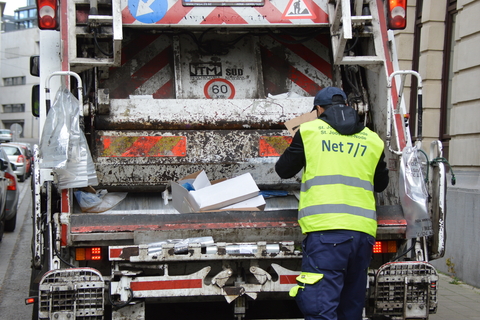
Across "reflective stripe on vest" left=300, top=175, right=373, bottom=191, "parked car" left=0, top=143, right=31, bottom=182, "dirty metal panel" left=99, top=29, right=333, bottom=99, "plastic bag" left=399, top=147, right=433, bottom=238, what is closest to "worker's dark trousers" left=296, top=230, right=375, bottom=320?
"reflective stripe on vest" left=300, top=175, right=373, bottom=191

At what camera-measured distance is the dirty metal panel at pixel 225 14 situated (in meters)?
4.30

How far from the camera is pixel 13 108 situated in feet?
187

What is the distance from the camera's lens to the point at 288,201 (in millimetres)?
4551

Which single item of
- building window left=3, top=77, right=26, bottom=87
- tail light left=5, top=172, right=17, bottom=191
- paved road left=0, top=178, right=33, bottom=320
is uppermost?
building window left=3, top=77, right=26, bottom=87

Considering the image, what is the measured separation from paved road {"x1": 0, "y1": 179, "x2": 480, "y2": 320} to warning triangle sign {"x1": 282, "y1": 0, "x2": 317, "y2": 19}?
2.66 meters

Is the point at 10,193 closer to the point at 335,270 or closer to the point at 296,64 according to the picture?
the point at 296,64

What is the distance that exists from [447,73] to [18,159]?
1582 centimetres

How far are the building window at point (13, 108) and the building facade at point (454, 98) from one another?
51.8 m

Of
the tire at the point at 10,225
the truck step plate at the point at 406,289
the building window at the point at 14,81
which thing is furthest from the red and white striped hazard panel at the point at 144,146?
the building window at the point at 14,81

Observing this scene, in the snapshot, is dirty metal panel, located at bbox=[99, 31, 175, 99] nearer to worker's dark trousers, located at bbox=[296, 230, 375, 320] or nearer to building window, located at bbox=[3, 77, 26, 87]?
worker's dark trousers, located at bbox=[296, 230, 375, 320]

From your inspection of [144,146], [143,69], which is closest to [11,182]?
[143,69]

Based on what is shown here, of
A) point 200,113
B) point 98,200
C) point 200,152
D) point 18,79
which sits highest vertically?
point 18,79

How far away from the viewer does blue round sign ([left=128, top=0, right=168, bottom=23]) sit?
4285mm

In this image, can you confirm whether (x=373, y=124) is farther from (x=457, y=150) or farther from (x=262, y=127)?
(x=457, y=150)
